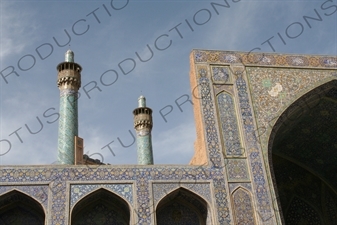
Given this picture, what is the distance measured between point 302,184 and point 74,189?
6890mm

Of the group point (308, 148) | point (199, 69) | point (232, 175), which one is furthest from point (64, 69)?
point (308, 148)

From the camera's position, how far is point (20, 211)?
8.52m

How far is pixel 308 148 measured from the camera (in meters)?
12.2

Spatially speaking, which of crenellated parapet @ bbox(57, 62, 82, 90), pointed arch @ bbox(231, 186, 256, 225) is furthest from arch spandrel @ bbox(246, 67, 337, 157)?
crenellated parapet @ bbox(57, 62, 82, 90)

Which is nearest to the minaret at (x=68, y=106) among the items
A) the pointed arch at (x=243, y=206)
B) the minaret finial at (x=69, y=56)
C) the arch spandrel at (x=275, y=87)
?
the minaret finial at (x=69, y=56)

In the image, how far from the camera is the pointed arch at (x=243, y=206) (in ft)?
27.9

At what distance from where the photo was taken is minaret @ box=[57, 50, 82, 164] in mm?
10008

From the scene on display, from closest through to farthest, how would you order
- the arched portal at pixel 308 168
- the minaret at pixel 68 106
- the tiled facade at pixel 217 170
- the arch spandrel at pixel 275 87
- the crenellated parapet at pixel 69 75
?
the tiled facade at pixel 217 170 < the arch spandrel at pixel 275 87 < the minaret at pixel 68 106 < the crenellated parapet at pixel 69 75 < the arched portal at pixel 308 168

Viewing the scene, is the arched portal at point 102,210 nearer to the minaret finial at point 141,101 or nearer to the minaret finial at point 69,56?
the minaret finial at point 69,56

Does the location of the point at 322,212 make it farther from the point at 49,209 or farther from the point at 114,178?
the point at 49,209

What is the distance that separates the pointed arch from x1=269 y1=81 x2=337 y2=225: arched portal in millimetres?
2956

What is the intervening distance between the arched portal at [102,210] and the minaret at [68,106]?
59.3 inches

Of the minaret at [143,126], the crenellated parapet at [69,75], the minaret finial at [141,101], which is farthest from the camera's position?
the minaret finial at [141,101]

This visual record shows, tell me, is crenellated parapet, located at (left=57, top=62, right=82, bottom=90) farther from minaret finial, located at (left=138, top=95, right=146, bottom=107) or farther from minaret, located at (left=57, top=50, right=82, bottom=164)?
minaret finial, located at (left=138, top=95, right=146, bottom=107)
